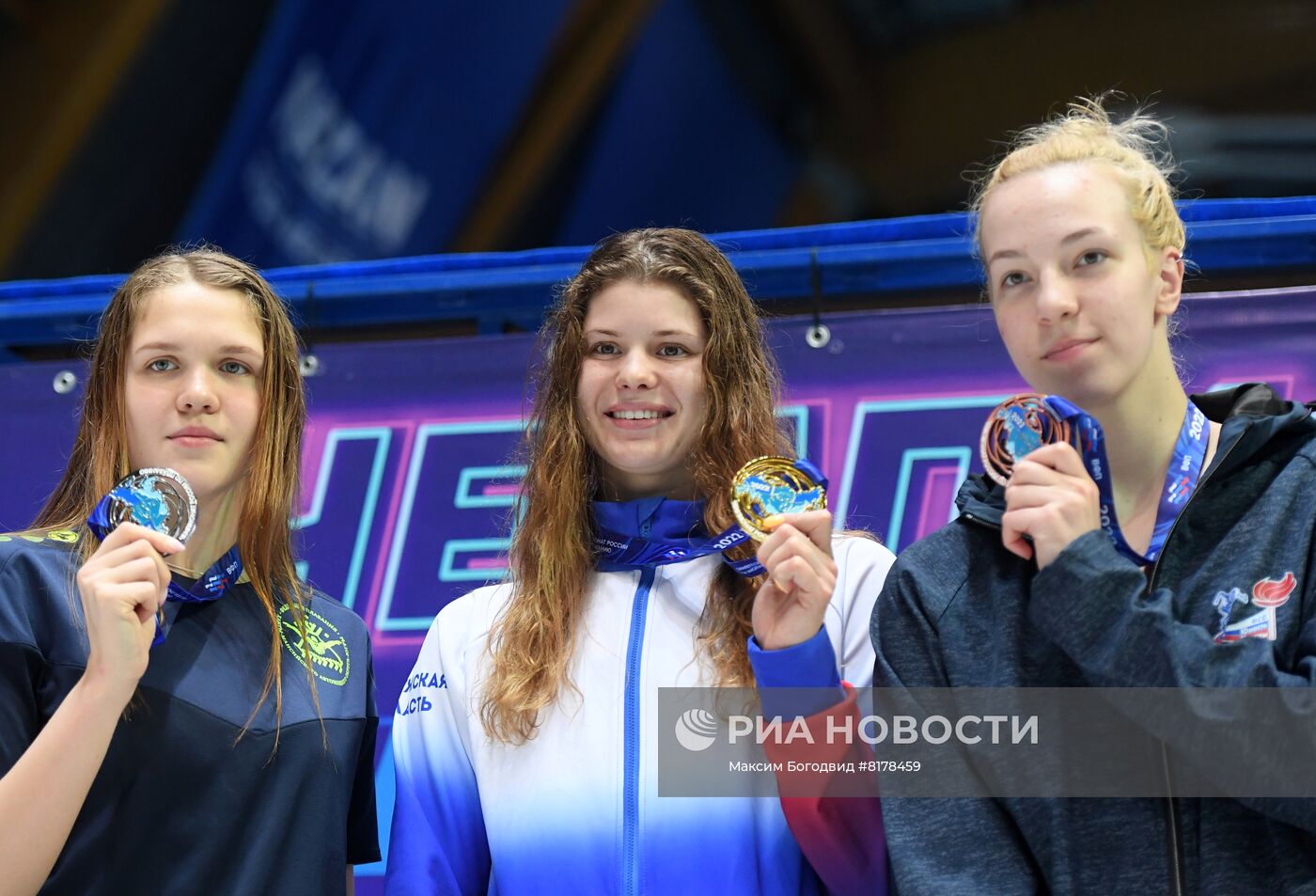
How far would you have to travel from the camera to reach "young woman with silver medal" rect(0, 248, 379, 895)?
2.02m

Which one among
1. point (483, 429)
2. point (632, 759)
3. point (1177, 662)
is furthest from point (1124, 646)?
point (483, 429)

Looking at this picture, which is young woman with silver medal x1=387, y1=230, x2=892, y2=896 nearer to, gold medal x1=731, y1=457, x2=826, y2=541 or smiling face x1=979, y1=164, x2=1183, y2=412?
gold medal x1=731, y1=457, x2=826, y2=541

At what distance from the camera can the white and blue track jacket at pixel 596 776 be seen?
86.4 inches

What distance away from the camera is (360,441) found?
3.27 m

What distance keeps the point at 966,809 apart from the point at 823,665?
291 millimetres

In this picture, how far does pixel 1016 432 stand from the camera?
6.26 feet

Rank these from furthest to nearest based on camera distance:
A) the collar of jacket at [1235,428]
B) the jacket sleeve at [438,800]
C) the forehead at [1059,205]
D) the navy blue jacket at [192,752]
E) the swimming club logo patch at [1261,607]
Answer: the jacket sleeve at [438,800] → the navy blue jacket at [192,752] → the forehead at [1059,205] → the collar of jacket at [1235,428] → the swimming club logo patch at [1261,607]

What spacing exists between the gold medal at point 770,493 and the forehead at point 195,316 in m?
0.95

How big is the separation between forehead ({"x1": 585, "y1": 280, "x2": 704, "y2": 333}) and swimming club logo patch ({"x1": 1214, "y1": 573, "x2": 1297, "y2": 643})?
1046 millimetres

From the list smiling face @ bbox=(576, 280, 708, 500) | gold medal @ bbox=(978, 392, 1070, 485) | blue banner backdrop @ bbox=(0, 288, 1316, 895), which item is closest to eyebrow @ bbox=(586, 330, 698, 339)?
smiling face @ bbox=(576, 280, 708, 500)

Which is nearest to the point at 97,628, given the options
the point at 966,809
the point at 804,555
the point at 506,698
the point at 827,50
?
the point at 506,698

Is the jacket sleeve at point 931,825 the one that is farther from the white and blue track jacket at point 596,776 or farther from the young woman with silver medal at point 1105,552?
the white and blue track jacket at point 596,776

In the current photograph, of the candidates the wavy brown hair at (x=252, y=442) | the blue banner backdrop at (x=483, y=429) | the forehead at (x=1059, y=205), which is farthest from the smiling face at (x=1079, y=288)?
the wavy brown hair at (x=252, y=442)

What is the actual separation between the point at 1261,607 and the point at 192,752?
5.28 ft
